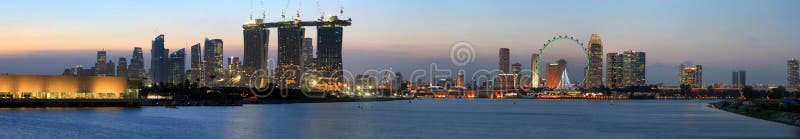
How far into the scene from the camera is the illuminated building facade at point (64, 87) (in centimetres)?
11619

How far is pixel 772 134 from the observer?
204 ft

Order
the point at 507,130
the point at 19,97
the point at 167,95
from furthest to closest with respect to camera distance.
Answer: the point at 167,95 → the point at 19,97 → the point at 507,130

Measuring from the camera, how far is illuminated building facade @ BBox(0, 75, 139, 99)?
116 metres

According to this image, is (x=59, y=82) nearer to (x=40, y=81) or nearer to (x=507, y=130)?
(x=40, y=81)

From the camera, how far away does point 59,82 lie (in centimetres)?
11938

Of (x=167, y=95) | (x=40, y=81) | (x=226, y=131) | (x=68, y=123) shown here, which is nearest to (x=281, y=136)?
(x=226, y=131)

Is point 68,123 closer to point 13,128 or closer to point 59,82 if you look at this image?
point 13,128

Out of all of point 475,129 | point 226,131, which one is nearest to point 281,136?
point 226,131

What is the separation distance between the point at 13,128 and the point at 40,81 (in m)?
55.9

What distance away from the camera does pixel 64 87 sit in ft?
393

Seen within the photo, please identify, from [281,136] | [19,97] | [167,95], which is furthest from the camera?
[167,95]

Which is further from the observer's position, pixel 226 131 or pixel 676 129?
pixel 676 129

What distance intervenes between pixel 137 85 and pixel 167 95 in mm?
42546

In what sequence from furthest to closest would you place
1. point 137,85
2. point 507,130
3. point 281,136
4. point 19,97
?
point 137,85, point 19,97, point 507,130, point 281,136
